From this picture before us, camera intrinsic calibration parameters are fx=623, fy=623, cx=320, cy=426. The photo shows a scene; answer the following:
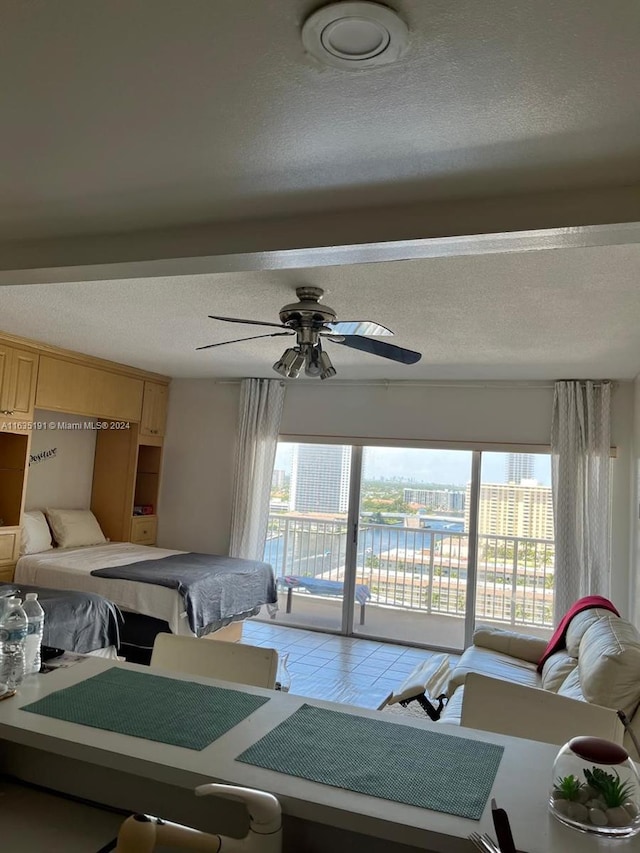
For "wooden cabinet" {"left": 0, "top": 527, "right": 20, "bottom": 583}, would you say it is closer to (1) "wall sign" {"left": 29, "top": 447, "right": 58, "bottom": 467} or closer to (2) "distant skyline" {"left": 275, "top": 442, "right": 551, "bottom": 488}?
(1) "wall sign" {"left": 29, "top": 447, "right": 58, "bottom": 467}

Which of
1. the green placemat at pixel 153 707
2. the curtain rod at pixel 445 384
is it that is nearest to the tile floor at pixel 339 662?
the curtain rod at pixel 445 384

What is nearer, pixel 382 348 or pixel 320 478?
pixel 382 348

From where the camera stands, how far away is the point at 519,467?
5.59m

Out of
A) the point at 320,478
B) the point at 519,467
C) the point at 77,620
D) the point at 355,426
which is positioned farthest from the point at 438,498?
the point at 77,620

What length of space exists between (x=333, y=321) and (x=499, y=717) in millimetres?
1888

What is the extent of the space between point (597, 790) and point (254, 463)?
5229mm

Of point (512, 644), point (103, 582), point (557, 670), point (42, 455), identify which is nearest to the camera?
point (557, 670)

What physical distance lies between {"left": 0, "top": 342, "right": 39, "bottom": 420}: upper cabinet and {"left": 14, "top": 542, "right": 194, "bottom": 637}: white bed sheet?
119 centimetres

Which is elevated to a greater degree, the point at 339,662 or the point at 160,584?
the point at 160,584

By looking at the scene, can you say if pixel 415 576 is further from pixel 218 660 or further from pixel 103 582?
pixel 218 660

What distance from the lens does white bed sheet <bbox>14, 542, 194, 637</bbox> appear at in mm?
4453

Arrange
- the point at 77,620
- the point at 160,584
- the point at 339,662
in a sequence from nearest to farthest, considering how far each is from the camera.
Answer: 1. the point at 77,620
2. the point at 160,584
3. the point at 339,662

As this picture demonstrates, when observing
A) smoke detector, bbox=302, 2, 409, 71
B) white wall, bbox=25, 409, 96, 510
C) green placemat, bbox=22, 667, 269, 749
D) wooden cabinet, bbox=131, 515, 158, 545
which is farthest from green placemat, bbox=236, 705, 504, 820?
wooden cabinet, bbox=131, 515, 158, 545

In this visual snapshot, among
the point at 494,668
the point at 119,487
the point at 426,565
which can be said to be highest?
the point at 119,487
